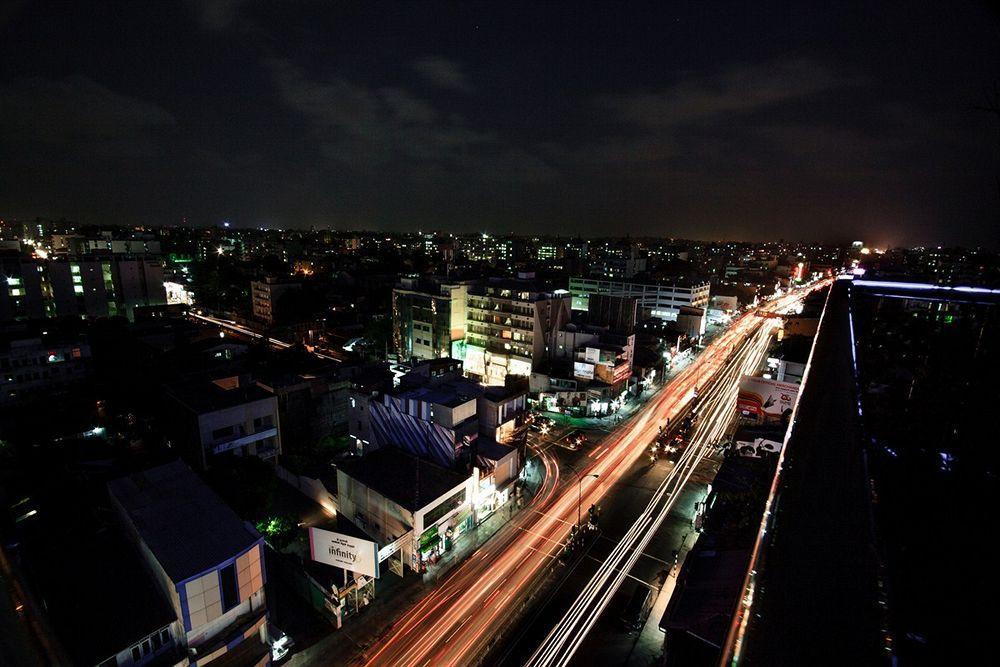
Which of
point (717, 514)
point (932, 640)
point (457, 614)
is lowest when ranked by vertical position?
point (457, 614)

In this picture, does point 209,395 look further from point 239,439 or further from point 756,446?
point 756,446

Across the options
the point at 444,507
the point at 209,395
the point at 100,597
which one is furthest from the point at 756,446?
the point at 209,395

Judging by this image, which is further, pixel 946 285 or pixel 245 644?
pixel 245 644

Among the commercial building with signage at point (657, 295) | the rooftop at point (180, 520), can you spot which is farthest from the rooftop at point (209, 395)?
the commercial building with signage at point (657, 295)

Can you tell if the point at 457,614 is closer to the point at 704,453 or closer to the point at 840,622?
the point at 840,622

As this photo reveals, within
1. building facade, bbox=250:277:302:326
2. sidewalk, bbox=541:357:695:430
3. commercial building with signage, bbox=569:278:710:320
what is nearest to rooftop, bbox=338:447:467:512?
sidewalk, bbox=541:357:695:430

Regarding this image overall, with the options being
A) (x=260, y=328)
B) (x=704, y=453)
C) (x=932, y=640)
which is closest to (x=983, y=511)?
(x=932, y=640)

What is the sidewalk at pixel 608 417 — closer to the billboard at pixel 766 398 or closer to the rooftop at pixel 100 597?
the billboard at pixel 766 398
